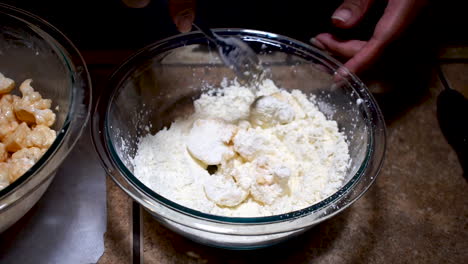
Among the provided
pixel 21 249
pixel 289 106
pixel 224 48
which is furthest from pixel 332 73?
pixel 21 249

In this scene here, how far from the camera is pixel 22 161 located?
62 centimetres

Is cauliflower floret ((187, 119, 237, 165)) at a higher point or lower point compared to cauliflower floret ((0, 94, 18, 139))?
lower

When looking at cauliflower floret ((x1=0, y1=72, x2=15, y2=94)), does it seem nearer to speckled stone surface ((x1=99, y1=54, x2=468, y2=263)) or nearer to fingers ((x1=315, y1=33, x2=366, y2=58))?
speckled stone surface ((x1=99, y1=54, x2=468, y2=263))

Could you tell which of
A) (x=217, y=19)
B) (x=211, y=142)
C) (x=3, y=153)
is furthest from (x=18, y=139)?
(x=217, y=19)

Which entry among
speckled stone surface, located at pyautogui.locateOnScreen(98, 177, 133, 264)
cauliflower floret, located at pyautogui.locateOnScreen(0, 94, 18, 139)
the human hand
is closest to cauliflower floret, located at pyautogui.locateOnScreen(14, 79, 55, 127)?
cauliflower floret, located at pyautogui.locateOnScreen(0, 94, 18, 139)

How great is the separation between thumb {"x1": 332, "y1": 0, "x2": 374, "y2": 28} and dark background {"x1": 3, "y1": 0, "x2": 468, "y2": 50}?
0.33 ft

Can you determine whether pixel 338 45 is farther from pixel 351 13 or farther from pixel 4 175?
pixel 4 175

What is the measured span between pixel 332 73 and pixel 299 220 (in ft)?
1.17

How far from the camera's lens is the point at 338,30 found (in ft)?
3.20

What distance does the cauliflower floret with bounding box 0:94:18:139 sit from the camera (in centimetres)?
67

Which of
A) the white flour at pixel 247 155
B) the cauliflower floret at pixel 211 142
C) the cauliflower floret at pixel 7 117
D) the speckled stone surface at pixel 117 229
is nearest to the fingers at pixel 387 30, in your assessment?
the white flour at pixel 247 155

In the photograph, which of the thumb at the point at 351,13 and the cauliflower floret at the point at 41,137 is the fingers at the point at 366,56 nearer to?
the thumb at the point at 351,13

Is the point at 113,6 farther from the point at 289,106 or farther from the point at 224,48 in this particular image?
the point at 289,106

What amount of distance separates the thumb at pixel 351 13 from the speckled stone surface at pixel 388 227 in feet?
0.89
